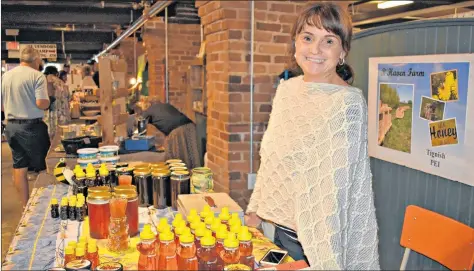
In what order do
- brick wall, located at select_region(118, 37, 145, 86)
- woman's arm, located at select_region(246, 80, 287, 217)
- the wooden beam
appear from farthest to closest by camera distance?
brick wall, located at select_region(118, 37, 145, 86), the wooden beam, woman's arm, located at select_region(246, 80, 287, 217)

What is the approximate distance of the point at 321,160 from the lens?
5.12 ft

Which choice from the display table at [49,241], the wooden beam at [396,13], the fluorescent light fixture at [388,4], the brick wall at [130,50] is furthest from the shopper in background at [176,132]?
the brick wall at [130,50]

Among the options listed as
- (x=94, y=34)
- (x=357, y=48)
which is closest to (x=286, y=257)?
(x=357, y=48)

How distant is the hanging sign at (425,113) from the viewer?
2.39m

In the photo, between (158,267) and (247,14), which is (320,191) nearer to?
(158,267)

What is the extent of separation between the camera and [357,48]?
10.9 ft

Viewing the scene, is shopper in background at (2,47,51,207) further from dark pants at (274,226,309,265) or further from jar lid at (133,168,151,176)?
dark pants at (274,226,309,265)

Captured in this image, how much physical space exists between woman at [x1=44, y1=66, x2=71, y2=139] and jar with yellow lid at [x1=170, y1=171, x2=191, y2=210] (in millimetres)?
2956

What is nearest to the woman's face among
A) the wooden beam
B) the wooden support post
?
the wooden support post

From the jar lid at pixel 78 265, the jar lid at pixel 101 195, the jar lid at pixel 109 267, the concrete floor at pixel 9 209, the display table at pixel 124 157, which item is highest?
the jar lid at pixel 101 195

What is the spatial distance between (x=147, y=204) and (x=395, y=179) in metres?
1.69

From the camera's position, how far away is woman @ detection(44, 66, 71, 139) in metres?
5.01

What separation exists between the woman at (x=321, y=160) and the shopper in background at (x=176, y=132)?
2.52 meters

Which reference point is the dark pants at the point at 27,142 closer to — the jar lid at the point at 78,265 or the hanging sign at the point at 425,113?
the hanging sign at the point at 425,113
